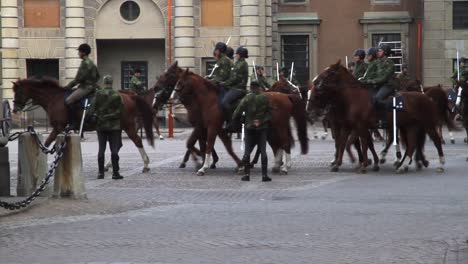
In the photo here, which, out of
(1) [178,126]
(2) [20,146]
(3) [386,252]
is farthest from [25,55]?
(3) [386,252]

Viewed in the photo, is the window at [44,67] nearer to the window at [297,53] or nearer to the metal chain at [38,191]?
the window at [297,53]

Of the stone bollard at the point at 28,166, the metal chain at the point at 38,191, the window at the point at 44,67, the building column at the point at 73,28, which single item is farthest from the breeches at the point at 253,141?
the window at the point at 44,67

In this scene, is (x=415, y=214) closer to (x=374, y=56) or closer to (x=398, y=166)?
(x=398, y=166)

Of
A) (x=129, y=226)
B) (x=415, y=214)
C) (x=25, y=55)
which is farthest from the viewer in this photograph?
(x=25, y=55)

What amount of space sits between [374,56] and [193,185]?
5765 mm

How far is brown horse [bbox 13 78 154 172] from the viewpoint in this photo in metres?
21.6

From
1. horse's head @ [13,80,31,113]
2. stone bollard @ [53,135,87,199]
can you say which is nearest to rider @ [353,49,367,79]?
horse's head @ [13,80,31,113]

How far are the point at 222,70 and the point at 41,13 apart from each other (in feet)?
75.1

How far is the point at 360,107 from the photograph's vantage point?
21.8 meters

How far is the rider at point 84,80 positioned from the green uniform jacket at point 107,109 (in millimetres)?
497

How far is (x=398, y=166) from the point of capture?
2159 centimetres

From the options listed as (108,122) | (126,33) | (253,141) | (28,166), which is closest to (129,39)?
(126,33)

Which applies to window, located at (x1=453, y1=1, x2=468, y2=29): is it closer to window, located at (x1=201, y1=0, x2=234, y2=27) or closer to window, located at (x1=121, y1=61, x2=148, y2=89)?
window, located at (x1=201, y1=0, x2=234, y2=27)

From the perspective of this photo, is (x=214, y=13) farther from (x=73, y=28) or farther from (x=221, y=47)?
(x=221, y=47)
